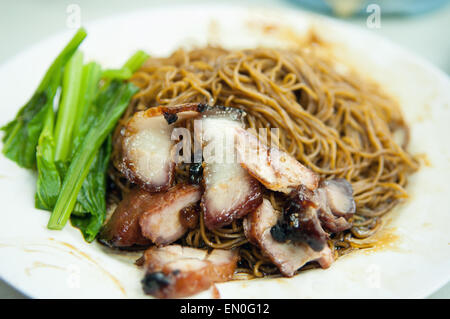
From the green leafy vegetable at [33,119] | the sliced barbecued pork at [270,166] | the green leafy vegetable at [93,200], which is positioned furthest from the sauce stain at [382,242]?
the green leafy vegetable at [33,119]

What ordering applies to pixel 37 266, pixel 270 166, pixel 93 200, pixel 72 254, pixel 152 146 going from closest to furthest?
pixel 37 266 < pixel 72 254 < pixel 270 166 < pixel 152 146 < pixel 93 200

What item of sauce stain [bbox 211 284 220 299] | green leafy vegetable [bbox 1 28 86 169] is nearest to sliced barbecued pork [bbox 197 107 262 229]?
sauce stain [bbox 211 284 220 299]

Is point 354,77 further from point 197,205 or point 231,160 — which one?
point 197,205

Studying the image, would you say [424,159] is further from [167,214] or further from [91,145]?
[91,145]

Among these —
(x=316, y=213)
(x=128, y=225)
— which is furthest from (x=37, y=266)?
(x=316, y=213)

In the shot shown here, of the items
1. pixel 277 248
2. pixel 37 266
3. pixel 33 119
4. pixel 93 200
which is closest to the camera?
pixel 37 266
